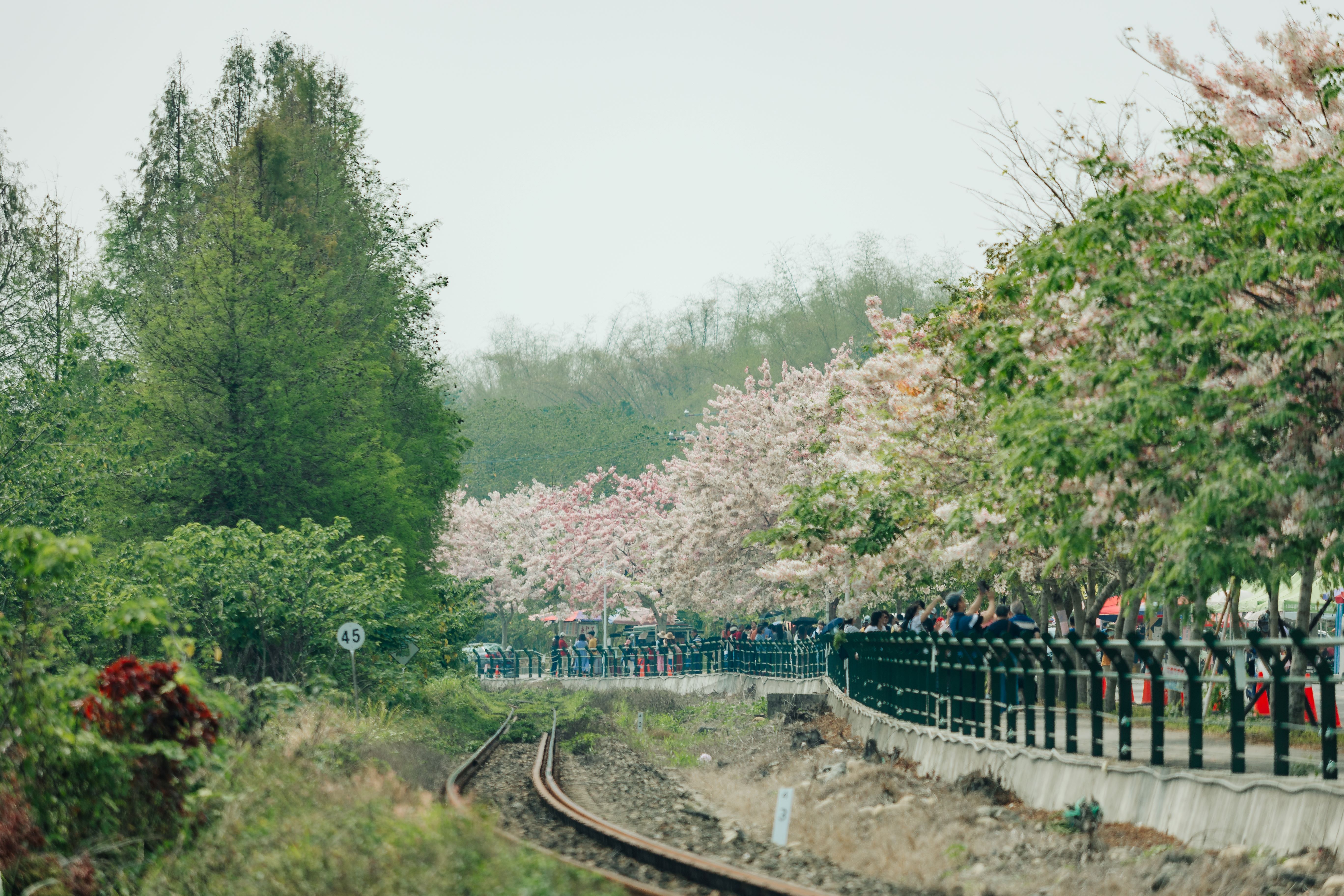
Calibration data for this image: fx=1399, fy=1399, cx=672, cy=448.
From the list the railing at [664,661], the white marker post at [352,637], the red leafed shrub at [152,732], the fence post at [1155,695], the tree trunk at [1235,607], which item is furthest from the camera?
the railing at [664,661]

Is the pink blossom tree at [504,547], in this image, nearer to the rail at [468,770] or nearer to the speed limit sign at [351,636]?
the rail at [468,770]

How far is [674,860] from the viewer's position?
436 inches

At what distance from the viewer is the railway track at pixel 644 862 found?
974cm

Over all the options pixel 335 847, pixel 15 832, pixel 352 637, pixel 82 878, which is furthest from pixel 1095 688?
pixel 352 637

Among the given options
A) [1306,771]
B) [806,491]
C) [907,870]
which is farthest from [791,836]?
[806,491]

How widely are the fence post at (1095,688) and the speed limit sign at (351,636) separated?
1490cm

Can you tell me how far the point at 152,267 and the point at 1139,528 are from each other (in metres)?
28.8

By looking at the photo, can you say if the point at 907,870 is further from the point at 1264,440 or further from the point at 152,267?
the point at 152,267

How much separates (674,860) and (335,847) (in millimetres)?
3409

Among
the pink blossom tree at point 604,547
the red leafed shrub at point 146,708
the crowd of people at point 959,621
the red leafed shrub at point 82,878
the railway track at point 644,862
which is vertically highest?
the pink blossom tree at point 604,547

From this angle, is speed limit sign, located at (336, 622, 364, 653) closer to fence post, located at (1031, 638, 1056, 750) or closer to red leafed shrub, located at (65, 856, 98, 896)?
fence post, located at (1031, 638, 1056, 750)

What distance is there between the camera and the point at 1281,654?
10680 mm

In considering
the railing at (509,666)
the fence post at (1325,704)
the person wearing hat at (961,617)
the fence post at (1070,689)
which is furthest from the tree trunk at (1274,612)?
the railing at (509,666)

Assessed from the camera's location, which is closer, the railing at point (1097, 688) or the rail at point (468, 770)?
the railing at point (1097, 688)
